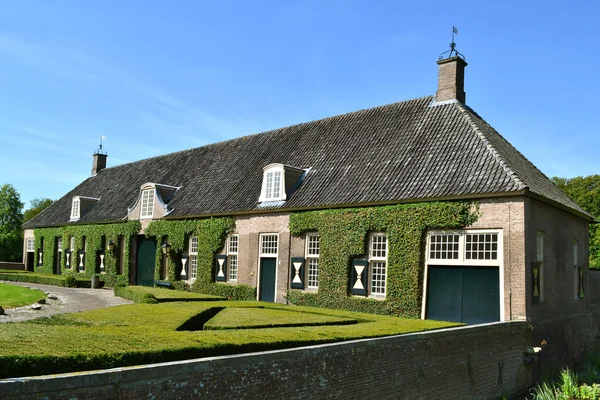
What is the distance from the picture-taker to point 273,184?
69.3ft

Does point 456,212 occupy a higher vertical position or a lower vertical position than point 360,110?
lower

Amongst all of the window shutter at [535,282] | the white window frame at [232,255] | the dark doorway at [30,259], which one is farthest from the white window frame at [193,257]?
the dark doorway at [30,259]

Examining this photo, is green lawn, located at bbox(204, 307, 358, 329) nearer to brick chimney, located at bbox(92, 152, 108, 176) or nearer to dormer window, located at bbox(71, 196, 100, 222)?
dormer window, located at bbox(71, 196, 100, 222)

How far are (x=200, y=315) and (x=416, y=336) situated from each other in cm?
550

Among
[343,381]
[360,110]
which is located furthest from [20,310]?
[360,110]

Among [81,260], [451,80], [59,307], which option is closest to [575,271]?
[451,80]

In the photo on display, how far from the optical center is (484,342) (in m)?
12.1

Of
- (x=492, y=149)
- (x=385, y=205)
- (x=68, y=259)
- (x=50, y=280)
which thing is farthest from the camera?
(x=68, y=259)

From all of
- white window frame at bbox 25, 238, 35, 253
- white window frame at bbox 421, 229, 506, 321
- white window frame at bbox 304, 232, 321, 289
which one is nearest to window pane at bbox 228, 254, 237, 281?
white window frame at bbox 304, 232, 321, 289

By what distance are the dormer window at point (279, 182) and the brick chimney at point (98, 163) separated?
77.2 ft

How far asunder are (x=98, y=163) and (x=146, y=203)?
15.4 metres

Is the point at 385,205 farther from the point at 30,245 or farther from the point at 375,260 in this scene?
the point at 30,245

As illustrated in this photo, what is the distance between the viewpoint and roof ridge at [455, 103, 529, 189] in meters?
14.6

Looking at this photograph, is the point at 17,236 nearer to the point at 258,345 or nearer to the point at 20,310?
the point at 20,310
